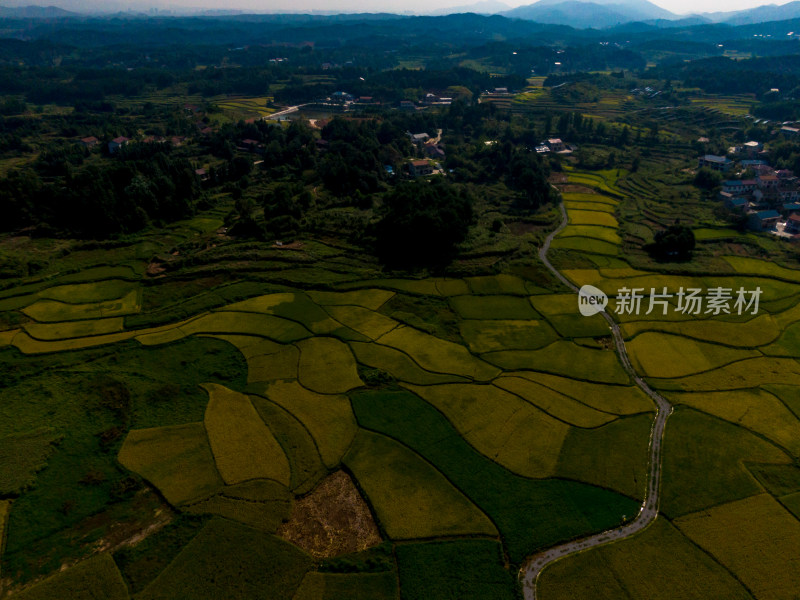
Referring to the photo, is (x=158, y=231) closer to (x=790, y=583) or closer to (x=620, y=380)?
(x=620, y=380)

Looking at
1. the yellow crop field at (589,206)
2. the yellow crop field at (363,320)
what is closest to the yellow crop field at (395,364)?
the yellow crop field at (363,320)

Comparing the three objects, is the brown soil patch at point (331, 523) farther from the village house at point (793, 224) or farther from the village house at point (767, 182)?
the village house at point (767, 182)

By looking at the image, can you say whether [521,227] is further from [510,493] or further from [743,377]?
[510,493]

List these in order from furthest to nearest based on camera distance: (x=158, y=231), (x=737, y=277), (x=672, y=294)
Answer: (x=158, y=231), (x=737, y=277), (x=672, y=294)

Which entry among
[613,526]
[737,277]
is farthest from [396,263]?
[737,277]

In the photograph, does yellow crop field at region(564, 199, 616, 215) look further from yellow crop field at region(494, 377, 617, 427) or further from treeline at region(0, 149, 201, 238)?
treeline at region(0, 149, 201, 238)

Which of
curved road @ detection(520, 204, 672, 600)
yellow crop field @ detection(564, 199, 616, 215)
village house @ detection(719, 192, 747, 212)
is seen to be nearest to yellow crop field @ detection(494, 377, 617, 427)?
curved road @ detection(520, 204, 672, 600)
